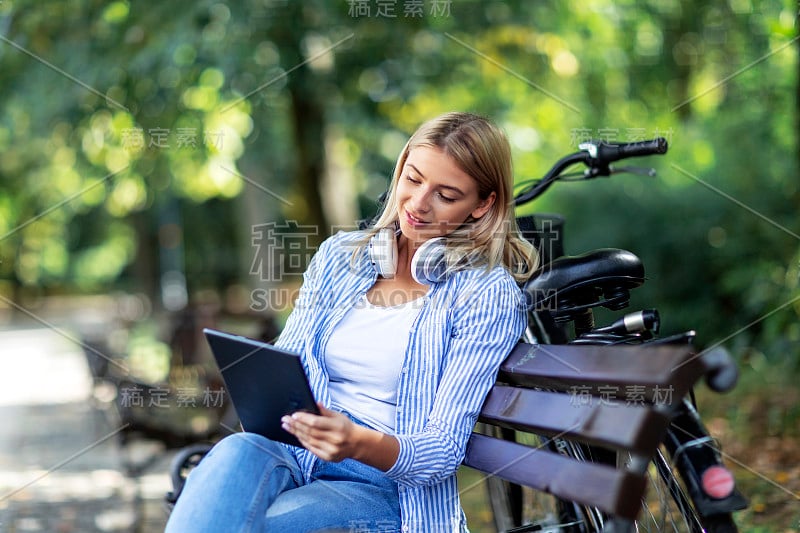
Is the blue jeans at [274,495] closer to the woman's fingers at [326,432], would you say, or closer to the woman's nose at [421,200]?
the woman's fingers at [326,432]

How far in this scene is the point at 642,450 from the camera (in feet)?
5.65

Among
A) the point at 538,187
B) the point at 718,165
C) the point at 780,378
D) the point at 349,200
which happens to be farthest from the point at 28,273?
the point at 538,187

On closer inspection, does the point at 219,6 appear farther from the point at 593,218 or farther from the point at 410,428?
the point at 593,218

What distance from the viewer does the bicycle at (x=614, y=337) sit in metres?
2.00

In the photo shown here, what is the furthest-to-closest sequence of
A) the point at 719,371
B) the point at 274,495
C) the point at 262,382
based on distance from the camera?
the point at 274,495 → the point at 262,382 → the point at 719,371

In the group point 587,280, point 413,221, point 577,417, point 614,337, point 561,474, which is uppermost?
point 413,221

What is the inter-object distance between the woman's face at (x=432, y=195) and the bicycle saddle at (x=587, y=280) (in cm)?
28

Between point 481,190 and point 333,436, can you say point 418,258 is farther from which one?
point 333,436

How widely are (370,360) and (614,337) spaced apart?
0.62 m

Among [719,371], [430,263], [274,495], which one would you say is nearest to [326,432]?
[274,495]

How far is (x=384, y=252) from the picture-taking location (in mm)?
2609

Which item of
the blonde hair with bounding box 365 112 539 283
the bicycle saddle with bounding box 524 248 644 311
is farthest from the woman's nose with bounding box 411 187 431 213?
the bicycle saddle with bounding box 524 248 644 311

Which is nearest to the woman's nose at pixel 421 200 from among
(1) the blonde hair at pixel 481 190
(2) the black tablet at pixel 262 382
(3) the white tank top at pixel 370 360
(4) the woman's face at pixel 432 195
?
(4) the woman's face at pixel 432 195

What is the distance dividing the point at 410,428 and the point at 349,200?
795 centimetres
